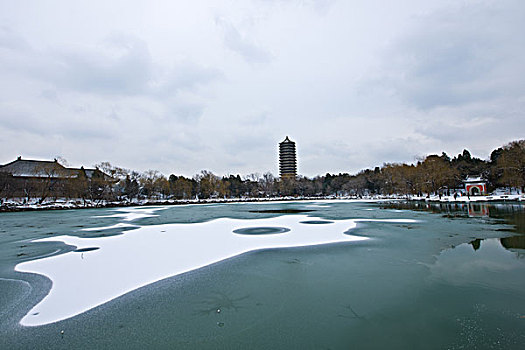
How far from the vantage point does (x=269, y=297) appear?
15.0ft

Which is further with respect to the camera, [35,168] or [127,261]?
[35,168]

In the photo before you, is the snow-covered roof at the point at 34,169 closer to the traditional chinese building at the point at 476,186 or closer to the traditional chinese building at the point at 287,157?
the traditional chinese building at the point at 287,157

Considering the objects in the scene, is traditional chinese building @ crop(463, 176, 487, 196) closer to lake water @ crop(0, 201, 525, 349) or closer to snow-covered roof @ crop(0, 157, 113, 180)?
lake water @ crop(0, 201, 525, 349)

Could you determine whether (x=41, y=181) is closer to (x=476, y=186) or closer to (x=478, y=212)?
(x=478, y=212)

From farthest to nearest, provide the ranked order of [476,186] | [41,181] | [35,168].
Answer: [35,168] → [41,181] → [476,186]

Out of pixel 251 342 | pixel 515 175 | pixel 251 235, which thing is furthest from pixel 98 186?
pixel 515 175

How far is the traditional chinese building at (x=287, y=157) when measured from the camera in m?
92.4

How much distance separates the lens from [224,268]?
636cm

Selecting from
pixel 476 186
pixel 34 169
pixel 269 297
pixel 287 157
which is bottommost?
pixel 269 297

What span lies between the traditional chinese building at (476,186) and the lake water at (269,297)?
45.9 m

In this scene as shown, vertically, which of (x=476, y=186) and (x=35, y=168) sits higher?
(x=35, y=168)

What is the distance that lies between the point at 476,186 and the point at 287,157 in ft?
184

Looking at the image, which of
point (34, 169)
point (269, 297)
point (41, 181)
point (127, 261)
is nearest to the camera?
point (269, 297)

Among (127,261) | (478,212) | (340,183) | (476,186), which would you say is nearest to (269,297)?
(127,261)
